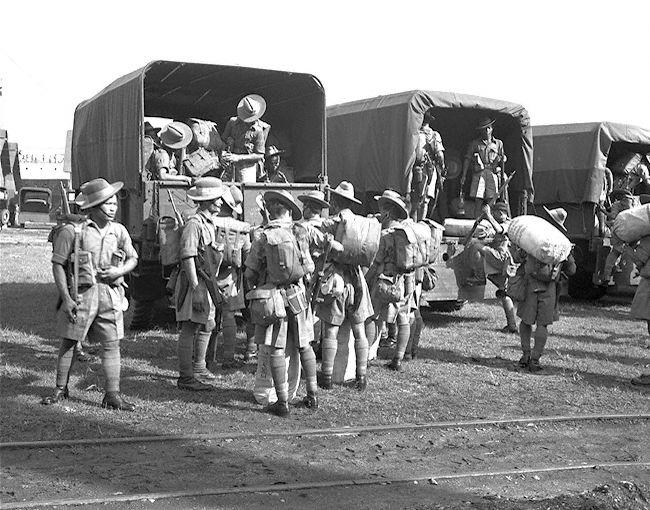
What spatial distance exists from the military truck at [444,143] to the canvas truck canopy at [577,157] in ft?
7.69

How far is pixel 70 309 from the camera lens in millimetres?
6395

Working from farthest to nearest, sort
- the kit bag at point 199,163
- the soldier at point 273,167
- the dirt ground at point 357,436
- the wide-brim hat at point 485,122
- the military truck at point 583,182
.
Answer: the military truck at point 583,182, the wide-brim hat at point 485,122, the soldier at point 273,167, the kit bag at point 199,163, the dirt ground at point 357,436

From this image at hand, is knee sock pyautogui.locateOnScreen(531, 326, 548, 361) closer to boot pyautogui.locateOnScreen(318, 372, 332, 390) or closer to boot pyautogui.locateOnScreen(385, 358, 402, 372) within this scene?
boot pyautogui.locateOnScreen(385, 358, 402, 372)

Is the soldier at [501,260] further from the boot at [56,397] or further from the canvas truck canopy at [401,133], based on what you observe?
the boot at [56,397]

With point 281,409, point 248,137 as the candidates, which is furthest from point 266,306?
point 248,137

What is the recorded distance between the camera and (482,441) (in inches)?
247

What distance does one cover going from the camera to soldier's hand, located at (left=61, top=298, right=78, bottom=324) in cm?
639

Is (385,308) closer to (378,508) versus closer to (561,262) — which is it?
(561,262)

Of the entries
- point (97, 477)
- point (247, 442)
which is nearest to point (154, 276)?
point (247, 442)

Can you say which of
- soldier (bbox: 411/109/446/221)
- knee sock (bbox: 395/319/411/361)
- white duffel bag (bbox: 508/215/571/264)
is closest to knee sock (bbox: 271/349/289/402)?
knee sock (bbox: 395/319/411/361)

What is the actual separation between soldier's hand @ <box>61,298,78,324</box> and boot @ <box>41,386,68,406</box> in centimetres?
69

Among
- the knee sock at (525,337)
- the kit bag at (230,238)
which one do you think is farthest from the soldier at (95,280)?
the knee sock at (525,337)

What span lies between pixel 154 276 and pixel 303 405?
3.99 m

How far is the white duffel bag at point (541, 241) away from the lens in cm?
838
